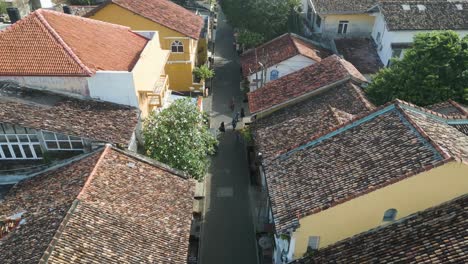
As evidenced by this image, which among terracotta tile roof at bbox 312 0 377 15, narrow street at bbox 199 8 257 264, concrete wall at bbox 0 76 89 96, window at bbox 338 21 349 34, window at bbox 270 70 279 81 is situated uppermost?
terracotta tile roof at bbox 312 0 377 15

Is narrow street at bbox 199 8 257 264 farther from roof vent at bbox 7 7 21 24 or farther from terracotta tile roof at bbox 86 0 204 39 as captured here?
roof vent at bbox 7 7 21 24

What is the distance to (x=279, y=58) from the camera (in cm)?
3988

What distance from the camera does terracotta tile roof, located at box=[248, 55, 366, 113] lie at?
3073cm

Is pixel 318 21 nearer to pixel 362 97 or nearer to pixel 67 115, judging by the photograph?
pixel 362 97

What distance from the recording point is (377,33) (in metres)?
43.5

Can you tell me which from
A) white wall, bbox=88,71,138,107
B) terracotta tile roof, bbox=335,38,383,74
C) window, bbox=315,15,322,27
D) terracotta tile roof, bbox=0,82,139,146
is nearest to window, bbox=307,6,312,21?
window, bbox=315,15,322,27

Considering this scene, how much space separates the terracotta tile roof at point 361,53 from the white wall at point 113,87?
83.2 feet

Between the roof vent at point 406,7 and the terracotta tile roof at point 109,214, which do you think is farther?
the roof vent at point 406,7

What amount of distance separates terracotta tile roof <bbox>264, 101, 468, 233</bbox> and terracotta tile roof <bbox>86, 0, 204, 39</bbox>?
2169 cm

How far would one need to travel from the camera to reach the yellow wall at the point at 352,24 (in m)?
45.2

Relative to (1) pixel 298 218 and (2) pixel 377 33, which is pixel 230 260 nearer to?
(1) pixel 298 218

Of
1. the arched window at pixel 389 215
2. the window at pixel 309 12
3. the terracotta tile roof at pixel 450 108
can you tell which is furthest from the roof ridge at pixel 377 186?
the window at pixel 309 12

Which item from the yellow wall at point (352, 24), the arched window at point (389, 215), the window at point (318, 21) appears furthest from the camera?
the window at point (318, 21)

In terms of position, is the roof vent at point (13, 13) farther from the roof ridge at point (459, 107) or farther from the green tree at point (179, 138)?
the roof ridge at point (459, 107)
